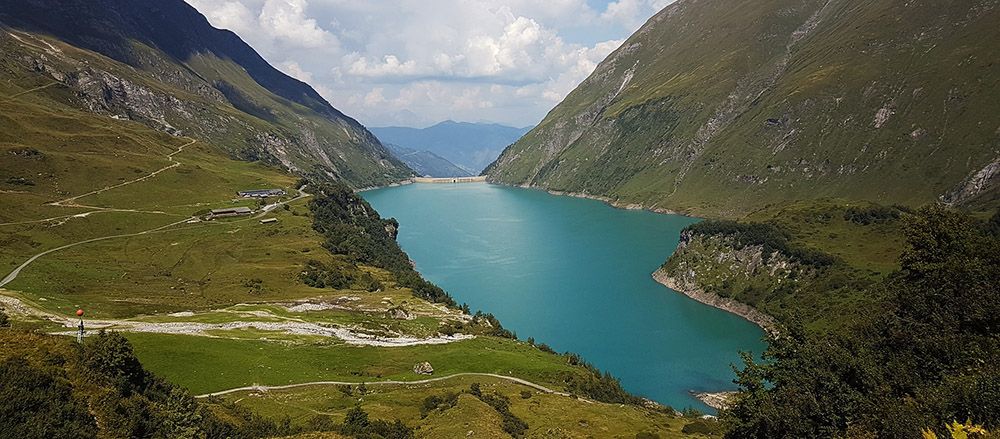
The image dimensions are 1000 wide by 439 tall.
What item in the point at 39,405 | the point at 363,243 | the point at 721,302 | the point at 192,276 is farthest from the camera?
the point at 363,243

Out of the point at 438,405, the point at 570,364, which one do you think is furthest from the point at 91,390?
the point at 570,364

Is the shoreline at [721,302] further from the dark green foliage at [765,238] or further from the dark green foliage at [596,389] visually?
the dark green foliage at [596,389]

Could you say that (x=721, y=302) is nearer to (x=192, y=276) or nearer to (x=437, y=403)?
(x=437, y=403)

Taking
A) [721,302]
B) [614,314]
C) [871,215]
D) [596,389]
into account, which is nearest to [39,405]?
[596,389]

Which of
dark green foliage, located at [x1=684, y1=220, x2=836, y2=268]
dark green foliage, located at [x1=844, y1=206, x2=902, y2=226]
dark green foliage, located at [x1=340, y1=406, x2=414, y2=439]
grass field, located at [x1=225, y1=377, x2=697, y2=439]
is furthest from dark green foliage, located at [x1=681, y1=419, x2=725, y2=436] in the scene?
dark green foliage, located at [x1=844, y1=206, x2=902, y2=226]

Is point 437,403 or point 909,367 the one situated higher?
point 909,367

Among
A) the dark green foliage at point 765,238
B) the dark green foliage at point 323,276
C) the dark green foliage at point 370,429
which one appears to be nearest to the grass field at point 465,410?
the dark green foliage at point 370,429
